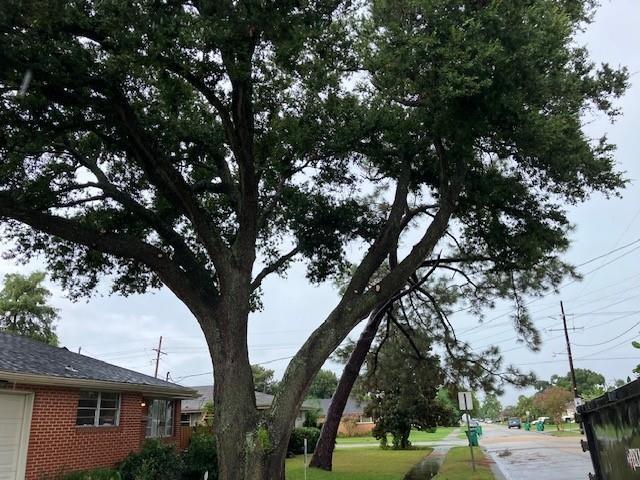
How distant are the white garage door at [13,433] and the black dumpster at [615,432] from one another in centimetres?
1182

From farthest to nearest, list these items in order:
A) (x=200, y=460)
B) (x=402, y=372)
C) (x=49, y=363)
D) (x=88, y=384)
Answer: (x=402, y=372) < (x=200, y=460) < (x=49, y=363) < (x=88, y=384)

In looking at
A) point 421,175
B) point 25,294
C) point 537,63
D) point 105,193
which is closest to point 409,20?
point 537,63

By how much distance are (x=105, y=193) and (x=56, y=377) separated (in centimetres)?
449

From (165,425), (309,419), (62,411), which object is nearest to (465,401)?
(165,425)

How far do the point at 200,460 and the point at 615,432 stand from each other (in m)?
15.3

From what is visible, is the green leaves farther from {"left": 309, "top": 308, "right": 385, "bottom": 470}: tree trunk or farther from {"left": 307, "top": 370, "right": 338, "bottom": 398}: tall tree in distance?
{"left": 307, "top": 370, "right": 338, "bottom": 398}: tall tree in distance

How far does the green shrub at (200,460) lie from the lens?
17375mm

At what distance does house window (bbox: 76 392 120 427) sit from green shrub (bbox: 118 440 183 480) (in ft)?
3.94

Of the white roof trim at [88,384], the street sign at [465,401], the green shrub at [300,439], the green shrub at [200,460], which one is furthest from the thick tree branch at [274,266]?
the green shrub at [300,439]

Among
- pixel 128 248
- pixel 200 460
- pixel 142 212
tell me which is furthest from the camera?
pixel 200 460

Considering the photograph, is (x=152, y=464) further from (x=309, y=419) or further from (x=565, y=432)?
(x=565, y=432)

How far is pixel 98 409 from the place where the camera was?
15.5 meters

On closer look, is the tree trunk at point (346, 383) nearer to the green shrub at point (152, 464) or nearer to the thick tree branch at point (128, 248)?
the green shrub at point (152, 464)

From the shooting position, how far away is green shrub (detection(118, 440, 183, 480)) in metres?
14.7
